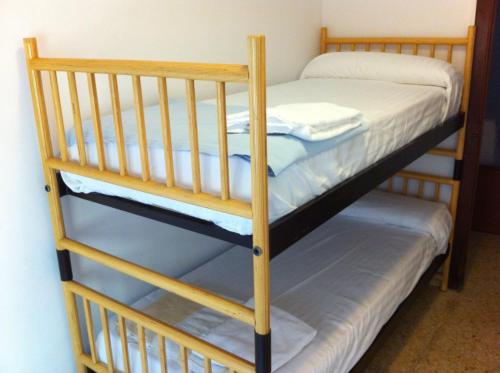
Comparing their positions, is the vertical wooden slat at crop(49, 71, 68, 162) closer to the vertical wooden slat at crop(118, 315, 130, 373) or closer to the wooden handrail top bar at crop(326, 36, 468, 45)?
the vertical wooden slat at crop(118, 315, 130, 373)

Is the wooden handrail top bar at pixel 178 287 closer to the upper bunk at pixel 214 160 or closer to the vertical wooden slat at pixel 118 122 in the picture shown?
the upper bunk at pixel 214 160

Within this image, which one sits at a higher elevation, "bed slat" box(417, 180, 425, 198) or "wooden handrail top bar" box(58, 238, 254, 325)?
"wooden handrail top bar" box(58, 238, 254, 325)

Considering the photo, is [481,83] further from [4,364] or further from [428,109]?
[4,364]

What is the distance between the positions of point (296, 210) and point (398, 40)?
1773 millimetres

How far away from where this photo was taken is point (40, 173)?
5.24 feet

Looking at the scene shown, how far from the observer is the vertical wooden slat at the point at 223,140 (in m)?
1.04

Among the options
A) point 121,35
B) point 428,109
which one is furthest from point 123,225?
point 428,109

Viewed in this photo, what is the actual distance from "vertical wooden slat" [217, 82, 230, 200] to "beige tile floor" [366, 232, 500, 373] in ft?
→ 3.90

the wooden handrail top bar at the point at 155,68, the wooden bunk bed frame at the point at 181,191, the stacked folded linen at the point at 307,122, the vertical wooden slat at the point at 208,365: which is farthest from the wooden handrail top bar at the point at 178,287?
the wooden handrail top bar at the point at 155,68

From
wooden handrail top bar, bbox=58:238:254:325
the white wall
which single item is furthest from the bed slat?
wooden handrail top bar, bbox=58:238:254:325

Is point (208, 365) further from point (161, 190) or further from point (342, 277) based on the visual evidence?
point (342, 277)

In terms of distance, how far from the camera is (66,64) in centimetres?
135

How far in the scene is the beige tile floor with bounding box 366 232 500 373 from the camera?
2.11 meters

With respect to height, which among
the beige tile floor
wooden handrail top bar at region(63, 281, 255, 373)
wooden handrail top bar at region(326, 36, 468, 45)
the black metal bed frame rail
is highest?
wooden handrail top bar at region(326, 36, 468, 45)
